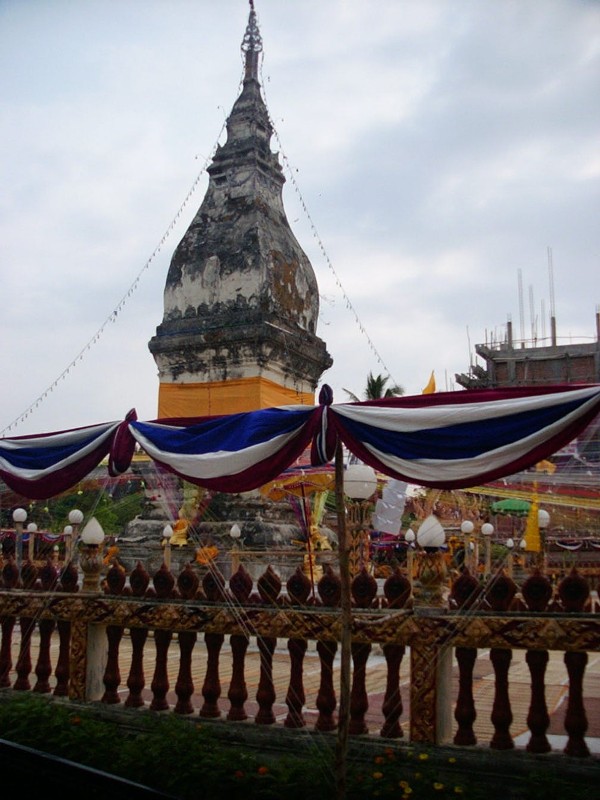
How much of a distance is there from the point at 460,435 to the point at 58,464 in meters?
3.49

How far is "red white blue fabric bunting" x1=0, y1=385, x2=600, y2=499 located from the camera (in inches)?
191

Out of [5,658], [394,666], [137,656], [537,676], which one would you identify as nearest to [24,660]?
[5,658]

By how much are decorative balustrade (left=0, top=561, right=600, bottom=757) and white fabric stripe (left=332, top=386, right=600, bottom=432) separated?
1.07 metres

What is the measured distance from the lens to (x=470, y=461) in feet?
16.3

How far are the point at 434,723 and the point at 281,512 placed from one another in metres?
10.6

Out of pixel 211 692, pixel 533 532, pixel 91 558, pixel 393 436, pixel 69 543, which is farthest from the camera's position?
pixel 69 543

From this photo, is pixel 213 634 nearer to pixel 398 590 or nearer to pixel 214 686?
pixel 214 686

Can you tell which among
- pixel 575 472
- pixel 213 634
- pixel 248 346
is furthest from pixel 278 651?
pixel 248 346

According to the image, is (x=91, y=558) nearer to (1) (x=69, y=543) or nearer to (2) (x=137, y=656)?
(2) (x=137, y=656)

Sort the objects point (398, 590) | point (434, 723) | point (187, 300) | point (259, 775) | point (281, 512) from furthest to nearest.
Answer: point (187, 300)
point (281, 512)
point (398, 590)
point (434, 723)
point (259, 775)

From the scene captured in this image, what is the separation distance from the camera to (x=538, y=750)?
15.5 ft

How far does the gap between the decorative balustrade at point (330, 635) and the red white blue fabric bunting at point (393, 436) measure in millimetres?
786

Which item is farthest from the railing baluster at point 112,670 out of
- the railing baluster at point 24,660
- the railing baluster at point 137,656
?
the railing baluster at point 24,660

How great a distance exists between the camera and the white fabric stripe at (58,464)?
636 centimetres
